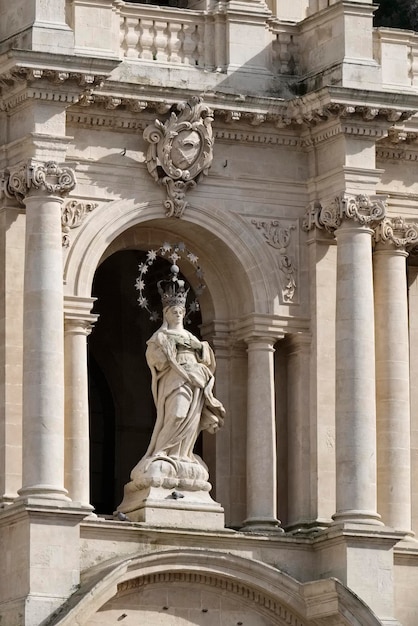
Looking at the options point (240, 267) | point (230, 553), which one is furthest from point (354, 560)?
point (240, 267)

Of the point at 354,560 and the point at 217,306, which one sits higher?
the point at 217,306

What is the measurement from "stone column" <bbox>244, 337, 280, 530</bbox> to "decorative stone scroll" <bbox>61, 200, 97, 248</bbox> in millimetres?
2446

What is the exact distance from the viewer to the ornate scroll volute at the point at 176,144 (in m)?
36.4

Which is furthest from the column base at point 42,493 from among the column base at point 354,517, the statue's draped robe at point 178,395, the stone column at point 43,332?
the column base at point 354,517

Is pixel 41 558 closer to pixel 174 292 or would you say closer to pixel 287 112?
pixel 174 292

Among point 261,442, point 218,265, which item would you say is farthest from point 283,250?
point 261,442

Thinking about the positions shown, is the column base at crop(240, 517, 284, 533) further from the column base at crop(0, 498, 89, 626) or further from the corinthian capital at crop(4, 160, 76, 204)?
the corinthian capital at crop(4, 160, 76, 204)

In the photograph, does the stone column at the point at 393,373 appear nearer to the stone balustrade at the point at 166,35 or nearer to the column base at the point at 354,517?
the column base at the point at 354,517

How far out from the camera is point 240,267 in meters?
36.9

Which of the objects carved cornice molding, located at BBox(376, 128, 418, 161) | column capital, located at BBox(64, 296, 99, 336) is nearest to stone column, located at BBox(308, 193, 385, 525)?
carved cornice molding, located at BBox(376, 128, 418, 161)

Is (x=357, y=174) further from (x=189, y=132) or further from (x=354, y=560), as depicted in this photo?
(x=354, y=560)

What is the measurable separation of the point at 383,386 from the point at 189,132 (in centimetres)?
368

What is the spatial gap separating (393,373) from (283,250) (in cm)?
189

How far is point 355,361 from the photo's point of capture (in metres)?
36.1
